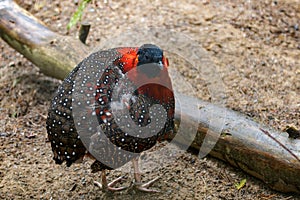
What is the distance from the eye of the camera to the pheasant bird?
143 inches

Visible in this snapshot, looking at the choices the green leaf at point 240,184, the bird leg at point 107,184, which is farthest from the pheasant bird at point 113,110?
the green leaf at point 240,184

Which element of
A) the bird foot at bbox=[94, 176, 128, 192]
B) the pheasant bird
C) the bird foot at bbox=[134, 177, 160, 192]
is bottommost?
the bird foot at bbox=[94, 176, 128, 192]

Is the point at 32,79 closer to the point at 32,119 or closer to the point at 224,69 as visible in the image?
the point at 32,119

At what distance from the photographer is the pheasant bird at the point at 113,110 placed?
3.62 m

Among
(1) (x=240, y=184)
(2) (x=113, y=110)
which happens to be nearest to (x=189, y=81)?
(1) (x=240, y=184)

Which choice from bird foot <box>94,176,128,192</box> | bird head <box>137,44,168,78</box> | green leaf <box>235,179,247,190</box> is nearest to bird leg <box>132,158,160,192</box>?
bird foot <box>94,176,128,192</box>

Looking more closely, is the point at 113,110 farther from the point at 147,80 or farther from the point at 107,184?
the point at 107,184

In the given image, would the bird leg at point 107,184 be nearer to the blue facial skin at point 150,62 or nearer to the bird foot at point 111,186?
the bird foot at point 111,186

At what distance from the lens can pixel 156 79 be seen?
12.2ft

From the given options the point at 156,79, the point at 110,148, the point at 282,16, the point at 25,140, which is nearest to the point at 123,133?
the point at 110,148

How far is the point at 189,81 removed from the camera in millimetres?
5293

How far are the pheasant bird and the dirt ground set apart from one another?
25.5 inches

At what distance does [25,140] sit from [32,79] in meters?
1.02

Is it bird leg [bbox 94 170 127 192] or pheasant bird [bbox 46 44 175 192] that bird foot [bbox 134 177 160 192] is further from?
pheasant bird [bbox 46 44 175 192]
